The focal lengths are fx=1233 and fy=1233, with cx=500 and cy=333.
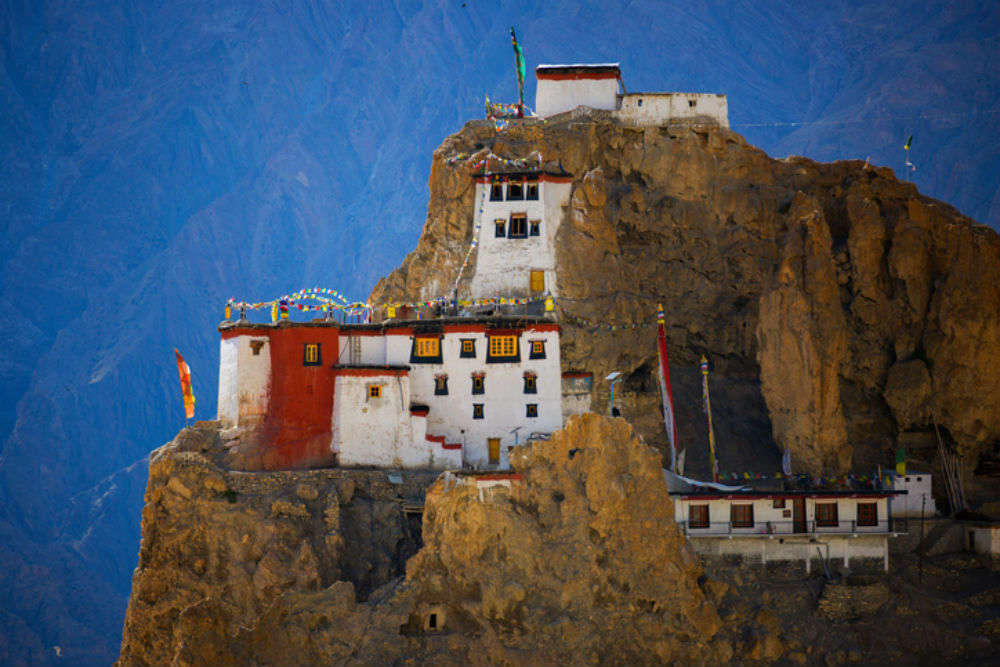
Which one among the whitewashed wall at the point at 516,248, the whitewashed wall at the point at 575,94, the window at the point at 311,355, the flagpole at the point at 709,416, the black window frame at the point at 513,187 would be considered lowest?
the flagpole at the point at 709,416

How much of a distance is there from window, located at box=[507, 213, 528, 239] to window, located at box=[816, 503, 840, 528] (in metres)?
20.2

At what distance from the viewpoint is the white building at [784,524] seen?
5219 cm

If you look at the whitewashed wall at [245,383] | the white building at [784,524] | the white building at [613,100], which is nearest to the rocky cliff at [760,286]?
the white building at [613,100]

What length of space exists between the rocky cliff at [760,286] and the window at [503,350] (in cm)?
510

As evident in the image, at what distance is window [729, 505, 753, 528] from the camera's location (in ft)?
172

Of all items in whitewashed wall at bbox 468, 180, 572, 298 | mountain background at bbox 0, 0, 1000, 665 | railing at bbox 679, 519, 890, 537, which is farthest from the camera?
mountain background at bbox 0, 0, 1000, 665

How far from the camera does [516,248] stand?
6241 cm

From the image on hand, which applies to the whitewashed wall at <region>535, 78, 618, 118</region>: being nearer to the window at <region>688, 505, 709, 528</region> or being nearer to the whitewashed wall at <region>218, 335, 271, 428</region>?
the whitewashed wall at <region>218, 335, 271, 428</region>

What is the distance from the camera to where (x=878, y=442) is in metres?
59.6

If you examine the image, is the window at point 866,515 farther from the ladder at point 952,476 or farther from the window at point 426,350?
the window at point 426,350

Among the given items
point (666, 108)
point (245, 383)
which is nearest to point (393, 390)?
point (245, 383)

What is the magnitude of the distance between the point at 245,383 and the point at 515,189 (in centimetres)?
1847

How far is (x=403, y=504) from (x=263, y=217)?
90.4 meters

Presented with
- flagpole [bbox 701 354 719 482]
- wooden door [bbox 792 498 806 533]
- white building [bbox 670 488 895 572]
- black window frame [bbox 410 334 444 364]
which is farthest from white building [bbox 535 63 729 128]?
wooden door [bbox 792 498 806 533]
